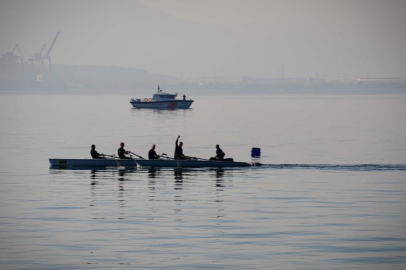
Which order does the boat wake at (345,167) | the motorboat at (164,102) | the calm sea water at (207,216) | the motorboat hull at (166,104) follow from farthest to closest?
1. the motorboat hull at (166,104)
2. the motorboat at (164,102)
3. the boat wake at (345,167)
4. the calm sea water at (207,216)

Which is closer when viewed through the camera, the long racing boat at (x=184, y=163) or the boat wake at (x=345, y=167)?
the long racing boat at (x=184, y=163)

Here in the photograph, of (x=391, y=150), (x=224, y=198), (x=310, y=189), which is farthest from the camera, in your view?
(x=391, y=150)

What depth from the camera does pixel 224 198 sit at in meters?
41.7

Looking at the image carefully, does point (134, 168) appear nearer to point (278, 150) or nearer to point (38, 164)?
point (38, 164)

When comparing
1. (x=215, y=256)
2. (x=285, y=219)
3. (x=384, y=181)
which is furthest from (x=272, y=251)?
(x=384, y=181)

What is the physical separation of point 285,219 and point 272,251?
5914 millimetres

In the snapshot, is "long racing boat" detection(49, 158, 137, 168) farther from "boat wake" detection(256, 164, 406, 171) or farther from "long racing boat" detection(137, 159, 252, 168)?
"boat wake" detection(256, 164, 406, 171)

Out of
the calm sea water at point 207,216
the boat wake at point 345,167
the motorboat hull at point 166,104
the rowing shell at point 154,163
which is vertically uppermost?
the motorboat hull at point 166,104

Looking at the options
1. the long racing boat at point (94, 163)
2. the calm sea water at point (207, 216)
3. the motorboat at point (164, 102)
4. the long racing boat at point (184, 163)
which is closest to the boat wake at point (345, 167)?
the calm sea water at point (207, 216)

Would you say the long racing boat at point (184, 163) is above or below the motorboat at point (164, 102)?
below

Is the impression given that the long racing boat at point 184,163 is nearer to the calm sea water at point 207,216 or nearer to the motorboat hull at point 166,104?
the calm sea water at point 207,216

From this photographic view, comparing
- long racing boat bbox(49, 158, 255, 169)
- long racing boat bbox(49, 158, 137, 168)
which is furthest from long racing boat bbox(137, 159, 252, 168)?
long racing boat bbox(49, 158, 137, 168)

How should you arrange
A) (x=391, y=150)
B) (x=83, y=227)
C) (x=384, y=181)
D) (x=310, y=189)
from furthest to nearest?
(x=391, y=150), (x=384, y=181), (x=310, y=189), (x=83, y=227)

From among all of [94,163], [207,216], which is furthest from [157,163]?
[207,216]
